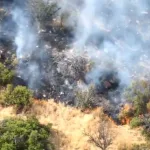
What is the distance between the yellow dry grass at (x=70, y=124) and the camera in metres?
15.9

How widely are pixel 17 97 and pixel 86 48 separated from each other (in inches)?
214

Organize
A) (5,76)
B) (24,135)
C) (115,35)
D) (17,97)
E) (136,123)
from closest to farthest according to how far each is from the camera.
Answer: (24,135) → (136,123) → (17,97) → (5,76) → (115,35)

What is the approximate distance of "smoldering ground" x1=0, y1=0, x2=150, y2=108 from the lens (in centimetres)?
1914

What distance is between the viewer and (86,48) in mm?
21031

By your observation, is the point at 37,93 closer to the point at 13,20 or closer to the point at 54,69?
the point at 54,69

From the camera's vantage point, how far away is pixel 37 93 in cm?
1855

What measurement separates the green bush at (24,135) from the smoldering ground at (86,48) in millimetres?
2967

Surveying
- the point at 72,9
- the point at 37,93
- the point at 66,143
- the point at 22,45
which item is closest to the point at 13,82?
the point at 37,93

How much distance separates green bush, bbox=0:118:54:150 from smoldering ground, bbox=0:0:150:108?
297 centimetres

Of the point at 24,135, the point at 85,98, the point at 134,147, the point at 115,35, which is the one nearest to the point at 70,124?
the point at 85,98

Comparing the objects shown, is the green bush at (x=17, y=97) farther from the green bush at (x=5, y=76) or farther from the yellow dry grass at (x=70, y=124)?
the green bush at (x=5, y=76)

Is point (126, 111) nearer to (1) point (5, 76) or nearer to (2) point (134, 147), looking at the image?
(2) point (134, 147)

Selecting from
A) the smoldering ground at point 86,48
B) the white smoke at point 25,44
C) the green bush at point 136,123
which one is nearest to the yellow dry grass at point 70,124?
the green bush at point 136,123

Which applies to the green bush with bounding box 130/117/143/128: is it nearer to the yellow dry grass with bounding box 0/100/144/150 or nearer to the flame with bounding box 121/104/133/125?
the yellow dry grass with bounding box 0/100/144/150
